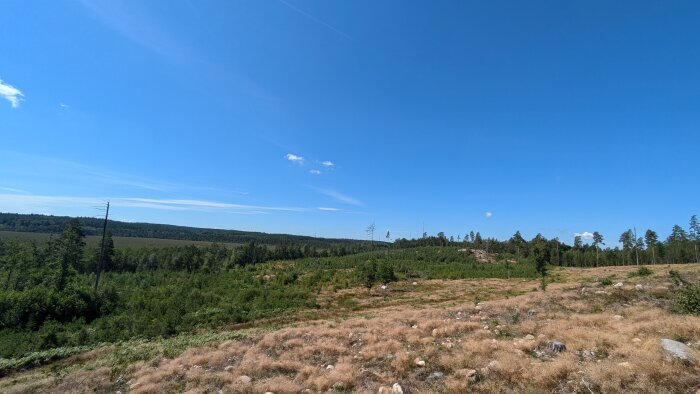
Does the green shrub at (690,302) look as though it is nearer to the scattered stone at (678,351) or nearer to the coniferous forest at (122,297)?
the scattered stone at (678,351)

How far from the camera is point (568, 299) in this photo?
19.7 metres

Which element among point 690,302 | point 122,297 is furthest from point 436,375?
point 122,297

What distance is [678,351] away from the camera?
7.62 m

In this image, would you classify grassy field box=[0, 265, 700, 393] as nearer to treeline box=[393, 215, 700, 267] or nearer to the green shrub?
the green shrub

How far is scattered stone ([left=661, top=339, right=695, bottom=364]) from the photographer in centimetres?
722

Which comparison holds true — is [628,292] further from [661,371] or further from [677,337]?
[661,371]

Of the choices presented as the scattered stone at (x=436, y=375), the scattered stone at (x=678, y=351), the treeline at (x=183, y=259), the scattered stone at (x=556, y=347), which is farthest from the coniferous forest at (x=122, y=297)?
the scattered stone at (x=678, y=351)

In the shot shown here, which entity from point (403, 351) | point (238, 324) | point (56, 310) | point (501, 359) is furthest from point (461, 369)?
point (56, 310)

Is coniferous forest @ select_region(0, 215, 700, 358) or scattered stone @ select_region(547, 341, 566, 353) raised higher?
scattered stone @ select_region(547, 341, 566, 353)

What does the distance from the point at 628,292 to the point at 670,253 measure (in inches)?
4428

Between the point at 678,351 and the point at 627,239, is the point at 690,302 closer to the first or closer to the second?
the point at 678,351

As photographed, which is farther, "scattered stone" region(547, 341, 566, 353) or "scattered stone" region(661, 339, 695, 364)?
"scattered stone" region(547, 341, 566, 353)

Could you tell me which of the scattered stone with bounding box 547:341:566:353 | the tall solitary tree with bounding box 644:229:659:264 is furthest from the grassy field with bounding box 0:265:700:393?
the tall solitary tree with bounding box 644:229:659:264

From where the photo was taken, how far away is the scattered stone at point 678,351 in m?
7.22
